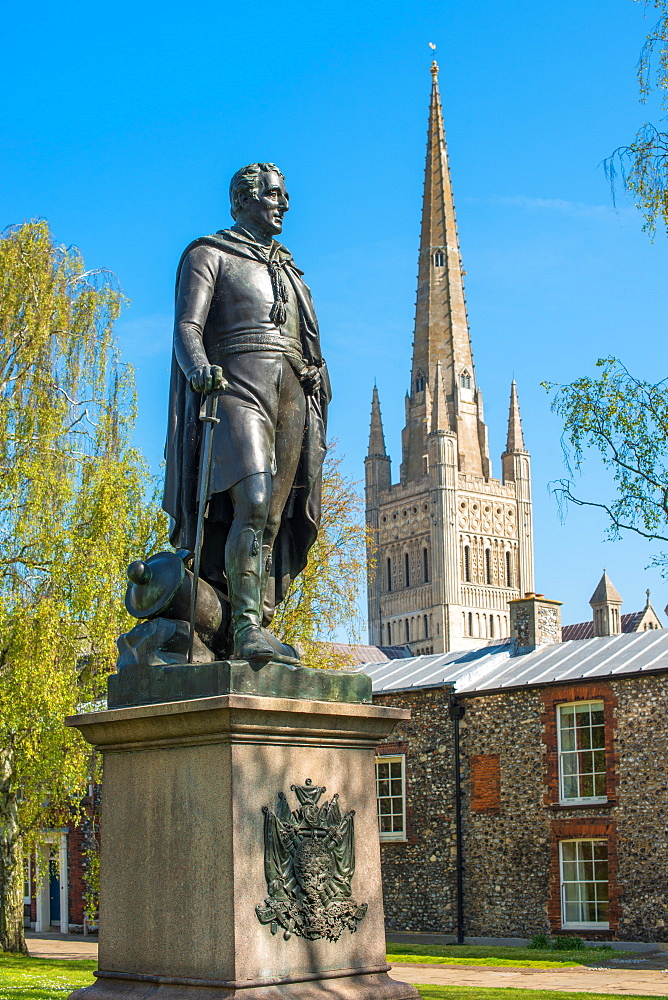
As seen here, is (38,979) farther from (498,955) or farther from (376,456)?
(376,456)

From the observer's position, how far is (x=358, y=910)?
6.00 meters

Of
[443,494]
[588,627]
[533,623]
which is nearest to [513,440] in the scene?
[443,494]

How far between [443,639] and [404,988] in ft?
367

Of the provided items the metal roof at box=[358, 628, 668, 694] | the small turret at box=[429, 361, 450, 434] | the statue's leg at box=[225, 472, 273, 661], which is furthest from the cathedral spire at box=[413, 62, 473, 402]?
the statue's leg at box=[225, 472, 273, 661]

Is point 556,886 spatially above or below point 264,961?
below

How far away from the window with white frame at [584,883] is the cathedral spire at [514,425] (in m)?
99.6

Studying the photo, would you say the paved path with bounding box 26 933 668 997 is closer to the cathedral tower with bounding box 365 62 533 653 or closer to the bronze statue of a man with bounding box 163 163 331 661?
the bronze statue of a man with bounding box 163 163 331 661

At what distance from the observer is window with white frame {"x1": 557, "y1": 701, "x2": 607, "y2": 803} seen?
2752 cm

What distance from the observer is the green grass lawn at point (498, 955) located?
20953 mm

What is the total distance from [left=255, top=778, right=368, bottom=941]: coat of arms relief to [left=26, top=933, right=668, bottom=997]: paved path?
9904mm

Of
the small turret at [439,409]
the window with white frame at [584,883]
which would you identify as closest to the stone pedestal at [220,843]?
the window with white frame at [584,883]

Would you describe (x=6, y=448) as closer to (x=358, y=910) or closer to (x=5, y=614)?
(x=5, y=614)

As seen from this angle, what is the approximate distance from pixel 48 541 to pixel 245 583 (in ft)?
55.4

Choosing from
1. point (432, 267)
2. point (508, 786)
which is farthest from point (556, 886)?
point (432, 267)
